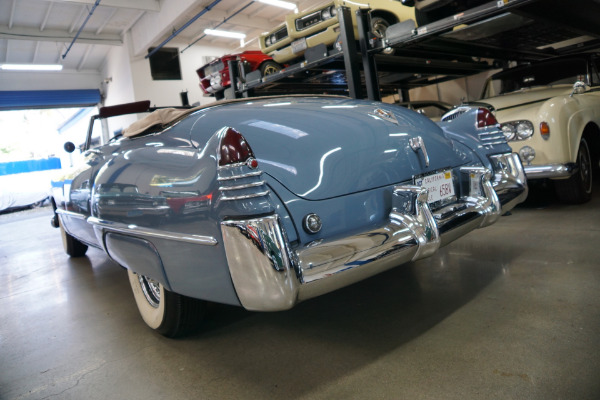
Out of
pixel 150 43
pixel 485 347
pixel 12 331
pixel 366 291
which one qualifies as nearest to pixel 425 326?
pixel 485 347

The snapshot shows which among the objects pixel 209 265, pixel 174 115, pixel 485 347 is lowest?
pixel 485 347

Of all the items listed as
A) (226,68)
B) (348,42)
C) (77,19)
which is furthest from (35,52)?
(348,42)

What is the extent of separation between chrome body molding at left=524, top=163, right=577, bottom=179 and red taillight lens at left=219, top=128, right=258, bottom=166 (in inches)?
112

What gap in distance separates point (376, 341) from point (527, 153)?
2.51 m

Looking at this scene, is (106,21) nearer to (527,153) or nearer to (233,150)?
(527,153)

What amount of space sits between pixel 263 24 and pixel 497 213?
1309 cm

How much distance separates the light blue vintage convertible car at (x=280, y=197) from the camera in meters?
1.45

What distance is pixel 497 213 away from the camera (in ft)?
7.00

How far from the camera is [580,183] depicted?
3.63 meters

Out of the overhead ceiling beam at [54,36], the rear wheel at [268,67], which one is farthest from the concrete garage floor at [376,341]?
the overhead ceiling beam at [54,36]

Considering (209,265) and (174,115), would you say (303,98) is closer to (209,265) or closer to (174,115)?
(174,115)

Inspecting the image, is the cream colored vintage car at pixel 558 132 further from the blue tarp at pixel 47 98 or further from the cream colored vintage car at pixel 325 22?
the blue tarp at pixel 47 98

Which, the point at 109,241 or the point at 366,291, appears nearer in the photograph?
the point at 109,241

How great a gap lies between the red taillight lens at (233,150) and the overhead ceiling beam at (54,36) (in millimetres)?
12943
